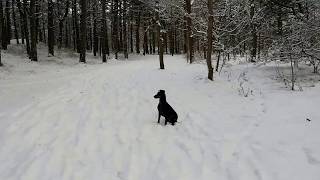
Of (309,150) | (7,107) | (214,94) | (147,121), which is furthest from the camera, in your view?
(214,94)

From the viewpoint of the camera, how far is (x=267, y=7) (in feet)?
51.5

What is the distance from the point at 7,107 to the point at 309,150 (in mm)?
8969

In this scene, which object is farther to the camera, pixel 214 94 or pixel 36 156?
pixel 214 94

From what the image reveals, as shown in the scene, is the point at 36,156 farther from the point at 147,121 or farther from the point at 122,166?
the point at 147,121

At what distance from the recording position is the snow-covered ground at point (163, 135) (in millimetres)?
6250

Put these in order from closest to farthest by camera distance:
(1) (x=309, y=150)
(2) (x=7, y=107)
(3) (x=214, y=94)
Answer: (1) (x=309, y=150)
(2) (x=7, y=107)
(3) (x=214, y=94)

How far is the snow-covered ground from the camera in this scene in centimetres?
625

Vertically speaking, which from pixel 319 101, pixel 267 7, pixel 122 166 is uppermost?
pixel 267 7

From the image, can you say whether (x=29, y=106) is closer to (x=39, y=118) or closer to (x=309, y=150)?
(x=39, y=118)

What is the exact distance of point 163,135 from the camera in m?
8.40

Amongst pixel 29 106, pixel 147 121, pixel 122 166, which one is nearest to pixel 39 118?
pixel 29 106

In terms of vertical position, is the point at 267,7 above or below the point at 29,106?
above

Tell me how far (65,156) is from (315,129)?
496 cm

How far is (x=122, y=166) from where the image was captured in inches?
259
